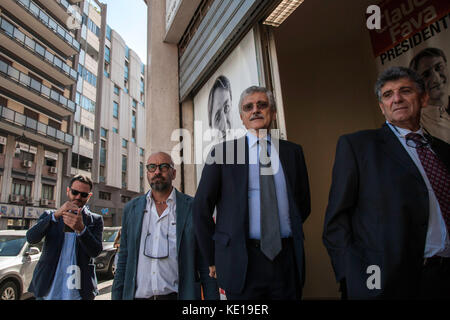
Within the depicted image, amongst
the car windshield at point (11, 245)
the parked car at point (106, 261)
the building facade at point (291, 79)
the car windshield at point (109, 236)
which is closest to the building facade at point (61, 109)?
the car windshield at point (109, 236)

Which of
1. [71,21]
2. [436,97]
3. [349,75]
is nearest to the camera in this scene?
[436,97]

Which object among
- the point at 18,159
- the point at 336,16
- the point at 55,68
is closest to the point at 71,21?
the point at 55,68

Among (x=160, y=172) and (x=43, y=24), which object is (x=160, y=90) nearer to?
(x=160, y=172)

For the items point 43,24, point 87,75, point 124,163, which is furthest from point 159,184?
point 124,163

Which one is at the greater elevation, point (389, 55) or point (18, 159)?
point (18, 159)

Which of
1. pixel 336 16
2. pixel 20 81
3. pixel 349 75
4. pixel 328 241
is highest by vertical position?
pixel 20 81

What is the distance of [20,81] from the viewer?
2234 cm

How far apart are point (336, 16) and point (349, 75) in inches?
44.7

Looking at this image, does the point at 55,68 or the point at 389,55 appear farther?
the point at 55,68

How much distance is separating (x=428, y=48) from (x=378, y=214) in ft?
9.62

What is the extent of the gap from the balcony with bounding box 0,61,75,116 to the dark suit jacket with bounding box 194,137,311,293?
992 inches

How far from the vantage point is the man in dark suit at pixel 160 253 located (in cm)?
217

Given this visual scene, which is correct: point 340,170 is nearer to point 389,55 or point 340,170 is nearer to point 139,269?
point 139,269

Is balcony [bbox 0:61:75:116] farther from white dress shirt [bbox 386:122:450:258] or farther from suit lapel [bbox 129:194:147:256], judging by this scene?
white dress shirt [bbox 386:122:450:258]
